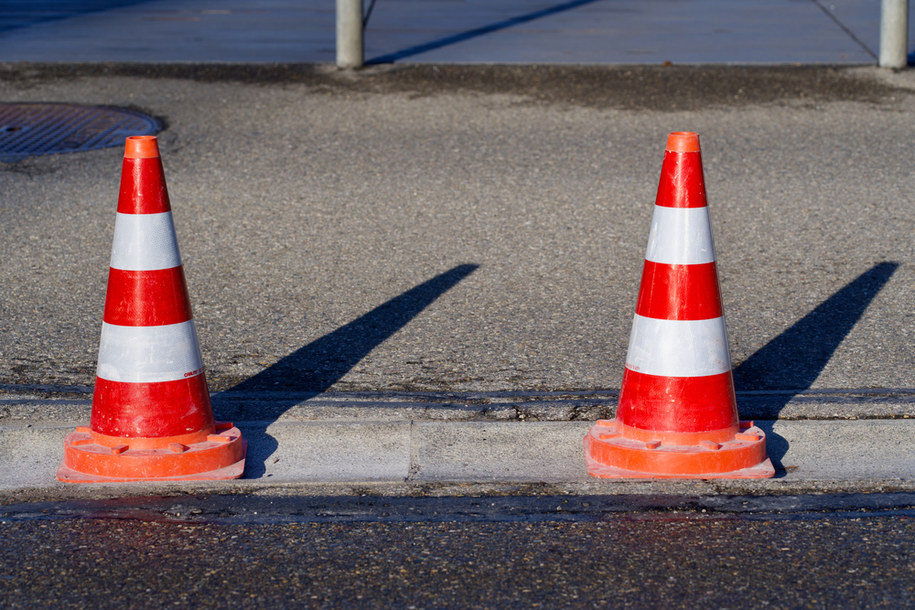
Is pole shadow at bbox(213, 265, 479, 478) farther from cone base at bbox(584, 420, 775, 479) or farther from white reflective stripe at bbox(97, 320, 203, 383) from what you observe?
cone base at bbox(584, 420, 775, 479)

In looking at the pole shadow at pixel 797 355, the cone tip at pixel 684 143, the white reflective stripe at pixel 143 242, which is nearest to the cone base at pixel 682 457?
the pole shadow at pixel 797 355

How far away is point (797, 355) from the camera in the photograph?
433cm

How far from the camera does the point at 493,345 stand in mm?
4426

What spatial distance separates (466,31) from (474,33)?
0.50 ft

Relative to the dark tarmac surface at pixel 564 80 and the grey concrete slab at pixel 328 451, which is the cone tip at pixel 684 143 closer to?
the grey concrete slab at pixel 328 451

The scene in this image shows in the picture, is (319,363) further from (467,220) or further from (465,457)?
(467,220)

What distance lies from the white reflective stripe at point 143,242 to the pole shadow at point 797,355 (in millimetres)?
1890

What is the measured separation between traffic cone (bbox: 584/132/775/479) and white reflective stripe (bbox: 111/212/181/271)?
1.36 m

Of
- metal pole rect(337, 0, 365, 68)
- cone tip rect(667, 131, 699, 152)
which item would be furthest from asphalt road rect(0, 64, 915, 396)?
cone tip rect(667, 131, 699, 152)

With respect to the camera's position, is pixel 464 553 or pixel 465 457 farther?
pixel 465 457

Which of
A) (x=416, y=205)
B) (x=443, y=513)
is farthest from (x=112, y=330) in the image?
(x=416, y=205)

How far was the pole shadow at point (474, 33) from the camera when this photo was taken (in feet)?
32.4

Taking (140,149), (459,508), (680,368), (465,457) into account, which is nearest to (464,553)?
(459,508)

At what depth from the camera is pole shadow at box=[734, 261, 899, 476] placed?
3857 mm
